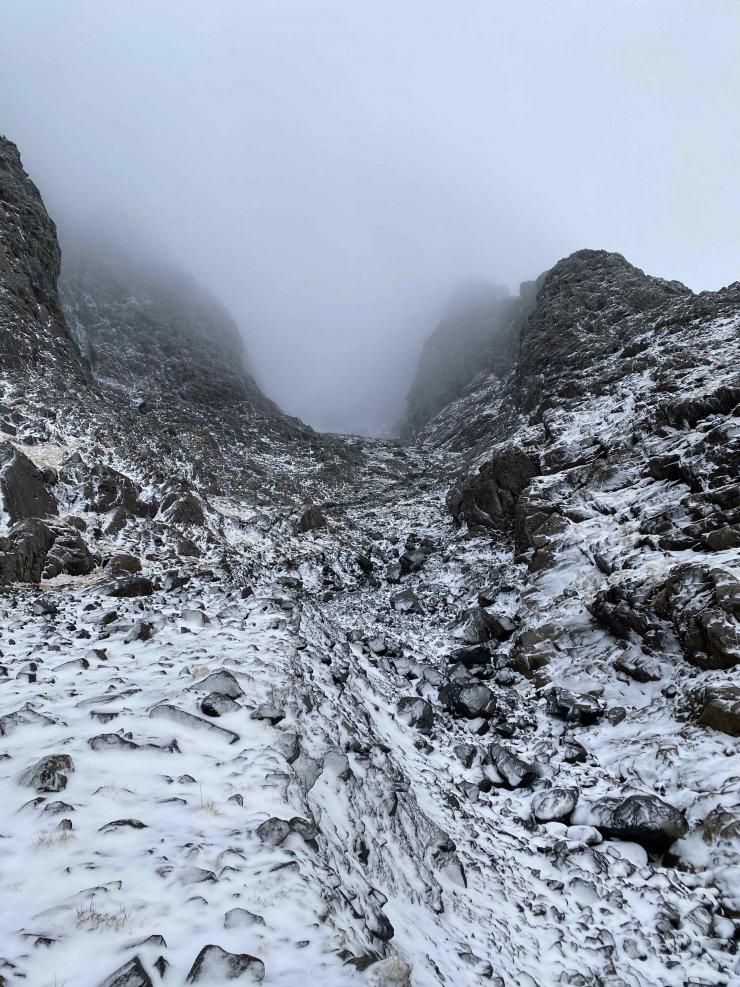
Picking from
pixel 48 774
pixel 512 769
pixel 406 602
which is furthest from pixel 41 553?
pixel 512 769

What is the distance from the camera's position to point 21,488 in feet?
59.5

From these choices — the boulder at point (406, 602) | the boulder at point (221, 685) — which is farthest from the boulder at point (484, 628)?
the boulder at point (221, 685)

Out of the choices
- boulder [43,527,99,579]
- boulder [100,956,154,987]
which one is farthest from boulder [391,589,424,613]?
boulder [100,956,154,987]

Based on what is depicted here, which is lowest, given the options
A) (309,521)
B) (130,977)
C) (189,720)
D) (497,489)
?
(130,977)

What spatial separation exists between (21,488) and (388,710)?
1542cm

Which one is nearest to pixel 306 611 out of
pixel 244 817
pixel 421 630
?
pixel 421 630

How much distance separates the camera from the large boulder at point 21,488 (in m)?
17.3

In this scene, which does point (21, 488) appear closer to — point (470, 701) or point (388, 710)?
point (388, 710)

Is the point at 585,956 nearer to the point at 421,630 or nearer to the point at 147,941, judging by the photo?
the point at 147,941

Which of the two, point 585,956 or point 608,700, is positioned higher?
point 608,700

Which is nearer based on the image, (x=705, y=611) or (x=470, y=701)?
(x=705, y=611)

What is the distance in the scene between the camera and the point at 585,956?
5.99m

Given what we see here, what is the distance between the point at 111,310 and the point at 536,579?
6615 cm

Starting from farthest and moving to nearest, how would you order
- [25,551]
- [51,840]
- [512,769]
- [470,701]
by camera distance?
[25,551]
[470,701]
[512,769]
[51,840]
